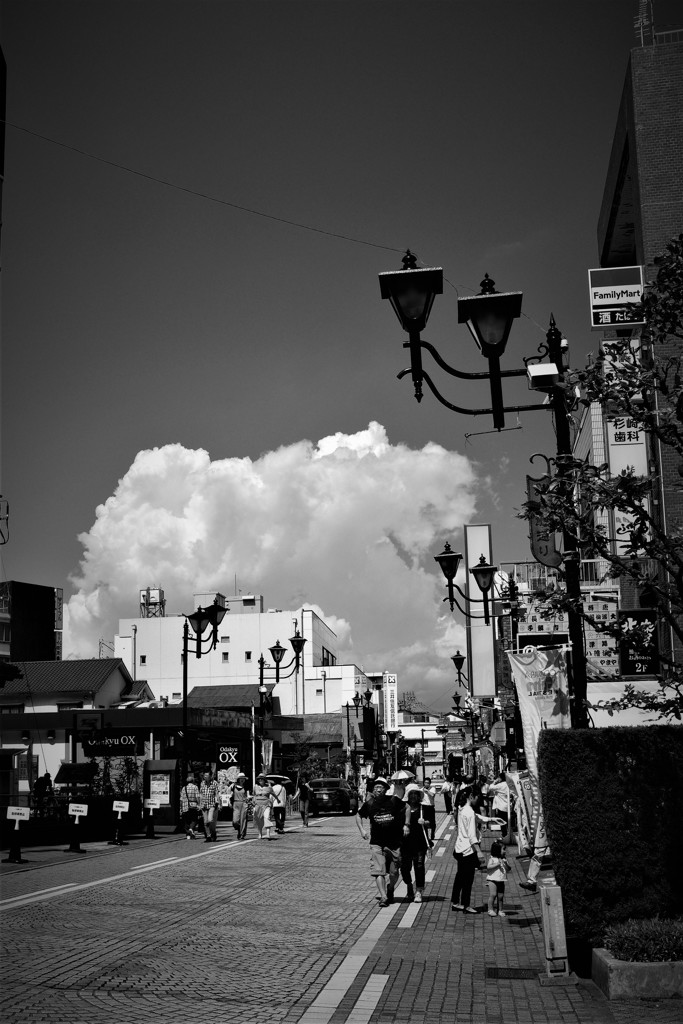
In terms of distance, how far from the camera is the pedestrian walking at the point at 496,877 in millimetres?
13953

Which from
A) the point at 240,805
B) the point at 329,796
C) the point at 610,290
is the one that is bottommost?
the point at 329,796

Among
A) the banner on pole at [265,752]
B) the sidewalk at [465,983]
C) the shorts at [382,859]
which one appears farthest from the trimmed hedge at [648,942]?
the banner on pole at [265,752]

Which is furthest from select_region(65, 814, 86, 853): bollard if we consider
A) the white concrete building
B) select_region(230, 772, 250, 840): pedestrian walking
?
the white concrete building

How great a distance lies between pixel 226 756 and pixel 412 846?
38.0m

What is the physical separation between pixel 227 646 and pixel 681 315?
9369cm

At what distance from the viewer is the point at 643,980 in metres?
8.46

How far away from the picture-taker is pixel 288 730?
7781 centimetres

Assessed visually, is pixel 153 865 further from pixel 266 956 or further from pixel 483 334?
pixel 483 334

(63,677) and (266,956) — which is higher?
(63,677)

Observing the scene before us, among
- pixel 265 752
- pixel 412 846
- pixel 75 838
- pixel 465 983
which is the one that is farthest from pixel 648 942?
pixel 265 752

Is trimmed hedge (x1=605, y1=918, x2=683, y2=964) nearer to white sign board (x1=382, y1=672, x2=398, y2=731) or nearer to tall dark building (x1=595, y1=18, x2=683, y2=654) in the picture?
tall dark building (x1=595, y1=18, x2=683, y2=654)

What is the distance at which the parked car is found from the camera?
46656mm

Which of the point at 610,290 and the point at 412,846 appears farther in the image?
the point at 610,290

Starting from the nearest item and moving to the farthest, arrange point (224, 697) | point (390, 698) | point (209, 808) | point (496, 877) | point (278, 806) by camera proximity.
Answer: point (496, 877) < point (209, 808) < point (278, 806) < point (224, 697) < point (390, 698)
